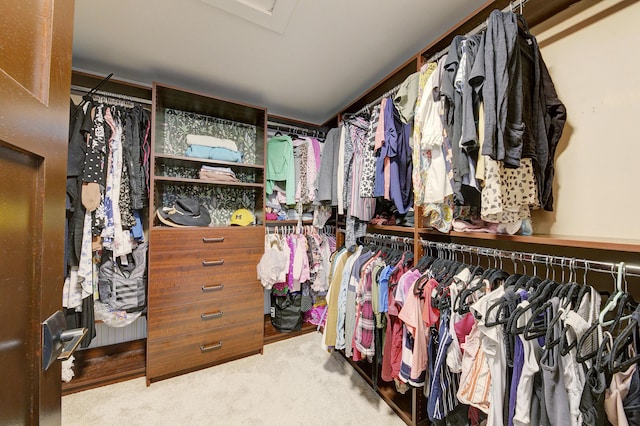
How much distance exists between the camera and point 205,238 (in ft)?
6.20

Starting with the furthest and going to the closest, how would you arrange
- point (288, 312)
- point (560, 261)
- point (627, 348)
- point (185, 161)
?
point (288, 312) < point (185, 161) < point (560, 261) < point (627, 348)

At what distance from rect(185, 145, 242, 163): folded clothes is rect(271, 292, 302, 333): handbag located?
1448mm

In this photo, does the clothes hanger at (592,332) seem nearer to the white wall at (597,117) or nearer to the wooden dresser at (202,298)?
the white wall at (597,117)

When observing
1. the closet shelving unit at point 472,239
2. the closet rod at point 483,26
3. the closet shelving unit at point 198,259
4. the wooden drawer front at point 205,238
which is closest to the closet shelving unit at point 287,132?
the closet shelving unit at point 198,259

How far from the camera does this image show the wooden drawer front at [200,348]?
1725mm

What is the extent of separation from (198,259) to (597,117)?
2.46 m

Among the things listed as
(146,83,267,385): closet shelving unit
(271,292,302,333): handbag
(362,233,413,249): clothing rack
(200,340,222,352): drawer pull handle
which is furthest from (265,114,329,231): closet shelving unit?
(200,340,222,352): drawer pull handle

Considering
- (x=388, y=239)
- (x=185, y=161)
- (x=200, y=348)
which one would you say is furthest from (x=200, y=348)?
(x=388, y=239)

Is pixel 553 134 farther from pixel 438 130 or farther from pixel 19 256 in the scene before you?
pixel 19 256

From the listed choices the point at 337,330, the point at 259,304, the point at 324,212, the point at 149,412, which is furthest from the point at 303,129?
the point at 149,412

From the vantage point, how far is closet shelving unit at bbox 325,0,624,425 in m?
0.90

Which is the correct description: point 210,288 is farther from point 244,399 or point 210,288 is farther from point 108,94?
point 108,94

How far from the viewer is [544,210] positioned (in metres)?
1.17

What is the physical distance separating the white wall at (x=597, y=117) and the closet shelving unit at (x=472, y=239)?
0.26ft
